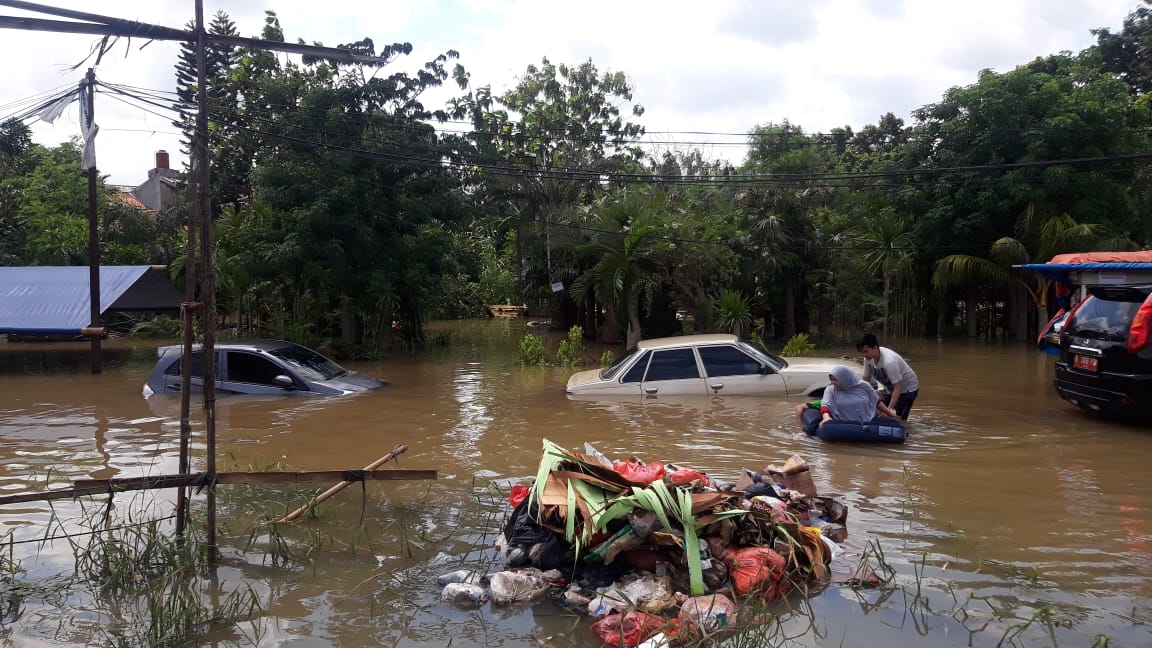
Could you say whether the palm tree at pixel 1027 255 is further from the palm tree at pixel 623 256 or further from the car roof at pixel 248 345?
the car roof at pixel 248 345

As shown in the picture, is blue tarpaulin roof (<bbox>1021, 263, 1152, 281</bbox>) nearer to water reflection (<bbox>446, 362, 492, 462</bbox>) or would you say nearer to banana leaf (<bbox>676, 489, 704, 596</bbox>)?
banana leaf (<bbox>676, 489, 704, 596</bbox>)

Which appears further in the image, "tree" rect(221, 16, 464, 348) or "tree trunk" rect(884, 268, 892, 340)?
"tree trunk" rect(884, 268, 892, 340)

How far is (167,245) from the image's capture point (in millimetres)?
30719

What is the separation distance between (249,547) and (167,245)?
27741 mm

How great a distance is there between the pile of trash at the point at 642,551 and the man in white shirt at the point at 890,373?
4.33 metres

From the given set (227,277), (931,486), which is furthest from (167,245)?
(931,486)

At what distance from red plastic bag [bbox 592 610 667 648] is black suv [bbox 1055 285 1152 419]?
7.50m

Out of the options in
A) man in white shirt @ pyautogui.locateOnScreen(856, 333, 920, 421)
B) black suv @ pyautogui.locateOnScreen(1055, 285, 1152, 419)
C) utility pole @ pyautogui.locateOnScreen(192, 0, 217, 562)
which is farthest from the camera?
man in white shirt @ pyautogui.locateOnScreen(856, 333, 920, 421)

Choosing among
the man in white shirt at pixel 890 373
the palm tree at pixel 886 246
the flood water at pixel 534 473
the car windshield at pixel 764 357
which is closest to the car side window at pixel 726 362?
the car windshield at pixel 764 357

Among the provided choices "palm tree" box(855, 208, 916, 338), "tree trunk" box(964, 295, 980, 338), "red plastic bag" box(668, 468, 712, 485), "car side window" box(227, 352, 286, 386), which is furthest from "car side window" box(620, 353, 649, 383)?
"tree trunk" box(964, 295, 980, 338)

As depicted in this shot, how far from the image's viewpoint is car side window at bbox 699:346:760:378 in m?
12.0

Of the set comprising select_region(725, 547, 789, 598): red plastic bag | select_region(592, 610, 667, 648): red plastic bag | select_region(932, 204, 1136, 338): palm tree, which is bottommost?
select_region(592, 610, 667, 648): red plastic bag

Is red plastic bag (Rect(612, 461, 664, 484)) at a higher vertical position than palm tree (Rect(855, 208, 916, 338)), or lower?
lower

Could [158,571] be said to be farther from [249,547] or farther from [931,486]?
[931,486]
